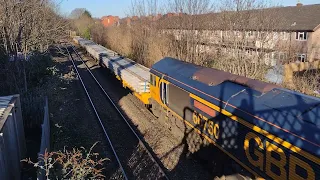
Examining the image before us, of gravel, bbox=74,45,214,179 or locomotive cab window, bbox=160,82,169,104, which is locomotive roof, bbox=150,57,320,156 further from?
gravel, bbox=74,45,214,179

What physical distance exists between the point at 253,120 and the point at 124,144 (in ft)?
21.0

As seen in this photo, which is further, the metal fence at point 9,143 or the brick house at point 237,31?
the brick house at point 237,31

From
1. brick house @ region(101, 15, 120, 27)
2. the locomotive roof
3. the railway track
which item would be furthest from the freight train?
brick house @ region(101, 15, 120, 27)

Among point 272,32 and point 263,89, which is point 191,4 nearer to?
point 272,32

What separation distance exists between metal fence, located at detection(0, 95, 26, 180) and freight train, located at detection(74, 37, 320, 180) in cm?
500

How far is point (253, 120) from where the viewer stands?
20.6ft

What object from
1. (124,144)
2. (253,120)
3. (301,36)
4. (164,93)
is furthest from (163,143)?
(301,36)

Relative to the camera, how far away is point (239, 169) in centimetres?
698

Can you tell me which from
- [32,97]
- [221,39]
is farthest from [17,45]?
[221,39]

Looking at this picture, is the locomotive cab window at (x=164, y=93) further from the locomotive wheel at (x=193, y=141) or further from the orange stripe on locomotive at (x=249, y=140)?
the locomotive wheel at (x=193, y=141)

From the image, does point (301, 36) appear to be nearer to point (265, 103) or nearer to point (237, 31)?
point (237, 31)

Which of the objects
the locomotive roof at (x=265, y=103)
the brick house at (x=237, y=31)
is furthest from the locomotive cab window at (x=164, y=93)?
the brick house at (x=237, y=31)

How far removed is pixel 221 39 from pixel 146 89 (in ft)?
24.1

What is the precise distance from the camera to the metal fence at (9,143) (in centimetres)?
680
